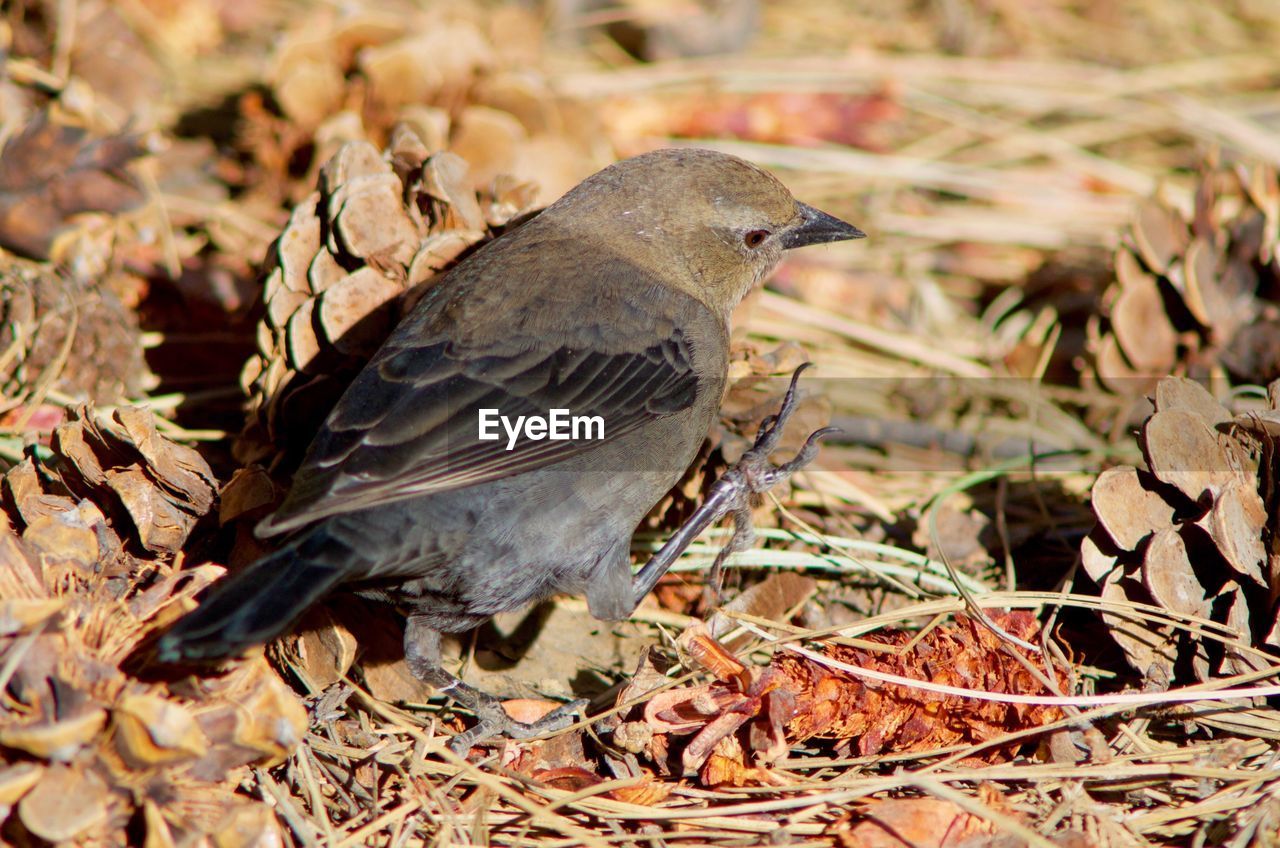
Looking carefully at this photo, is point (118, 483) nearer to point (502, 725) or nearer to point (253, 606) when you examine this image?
point (253, 606)

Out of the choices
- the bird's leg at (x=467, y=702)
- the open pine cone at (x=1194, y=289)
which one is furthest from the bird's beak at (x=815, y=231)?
the bird's leg at (x=467, y=702)

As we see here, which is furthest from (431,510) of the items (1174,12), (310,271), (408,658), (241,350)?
(1174,12)

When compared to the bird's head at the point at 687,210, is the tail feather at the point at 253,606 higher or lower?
lower

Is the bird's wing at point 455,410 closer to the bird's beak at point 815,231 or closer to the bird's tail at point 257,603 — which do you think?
the bird's tail at point 257,603

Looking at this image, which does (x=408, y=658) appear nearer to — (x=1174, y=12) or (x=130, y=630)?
(x=130, y=630)

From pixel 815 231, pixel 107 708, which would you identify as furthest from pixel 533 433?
pixel 815 231

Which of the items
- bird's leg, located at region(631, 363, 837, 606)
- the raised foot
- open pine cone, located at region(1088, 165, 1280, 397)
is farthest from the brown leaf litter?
open pine cone, located at region(1088, 165, 1280, 397)

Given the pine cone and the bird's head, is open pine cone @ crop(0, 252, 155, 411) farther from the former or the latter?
the bird's head
